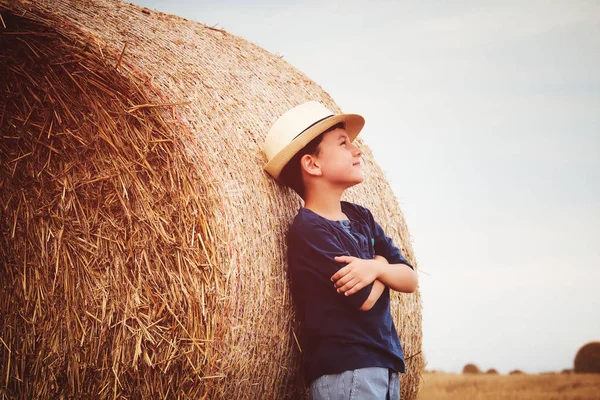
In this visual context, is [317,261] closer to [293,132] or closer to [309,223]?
[309,223]

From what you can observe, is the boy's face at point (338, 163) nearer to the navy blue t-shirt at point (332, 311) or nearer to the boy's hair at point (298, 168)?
the boy's hair at point (298, 168)

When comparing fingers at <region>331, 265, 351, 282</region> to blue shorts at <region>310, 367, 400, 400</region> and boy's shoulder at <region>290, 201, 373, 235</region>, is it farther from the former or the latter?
blue shorts at <region>310, 367, 400, 400</region>

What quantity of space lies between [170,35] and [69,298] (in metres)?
1.47

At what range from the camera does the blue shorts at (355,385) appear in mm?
2443

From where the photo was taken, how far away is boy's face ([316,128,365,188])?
9.18 ft

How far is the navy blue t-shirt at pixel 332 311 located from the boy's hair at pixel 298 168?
295mm

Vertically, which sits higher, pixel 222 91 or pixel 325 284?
pixel 222 91

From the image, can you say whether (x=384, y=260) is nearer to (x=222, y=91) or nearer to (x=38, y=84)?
(x=222, y=91)

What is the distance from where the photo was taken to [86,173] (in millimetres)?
3111

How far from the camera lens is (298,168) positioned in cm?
296

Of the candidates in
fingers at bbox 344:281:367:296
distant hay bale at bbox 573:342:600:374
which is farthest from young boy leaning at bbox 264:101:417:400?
distant hay bale at bbox 573:342:600:374

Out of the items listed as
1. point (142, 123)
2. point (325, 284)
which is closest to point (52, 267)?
point (142, 123)

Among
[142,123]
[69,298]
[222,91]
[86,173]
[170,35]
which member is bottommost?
[69,298]

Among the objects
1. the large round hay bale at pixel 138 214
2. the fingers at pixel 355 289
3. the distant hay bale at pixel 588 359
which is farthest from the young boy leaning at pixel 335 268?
the distant hay bale at pixel 588 359
